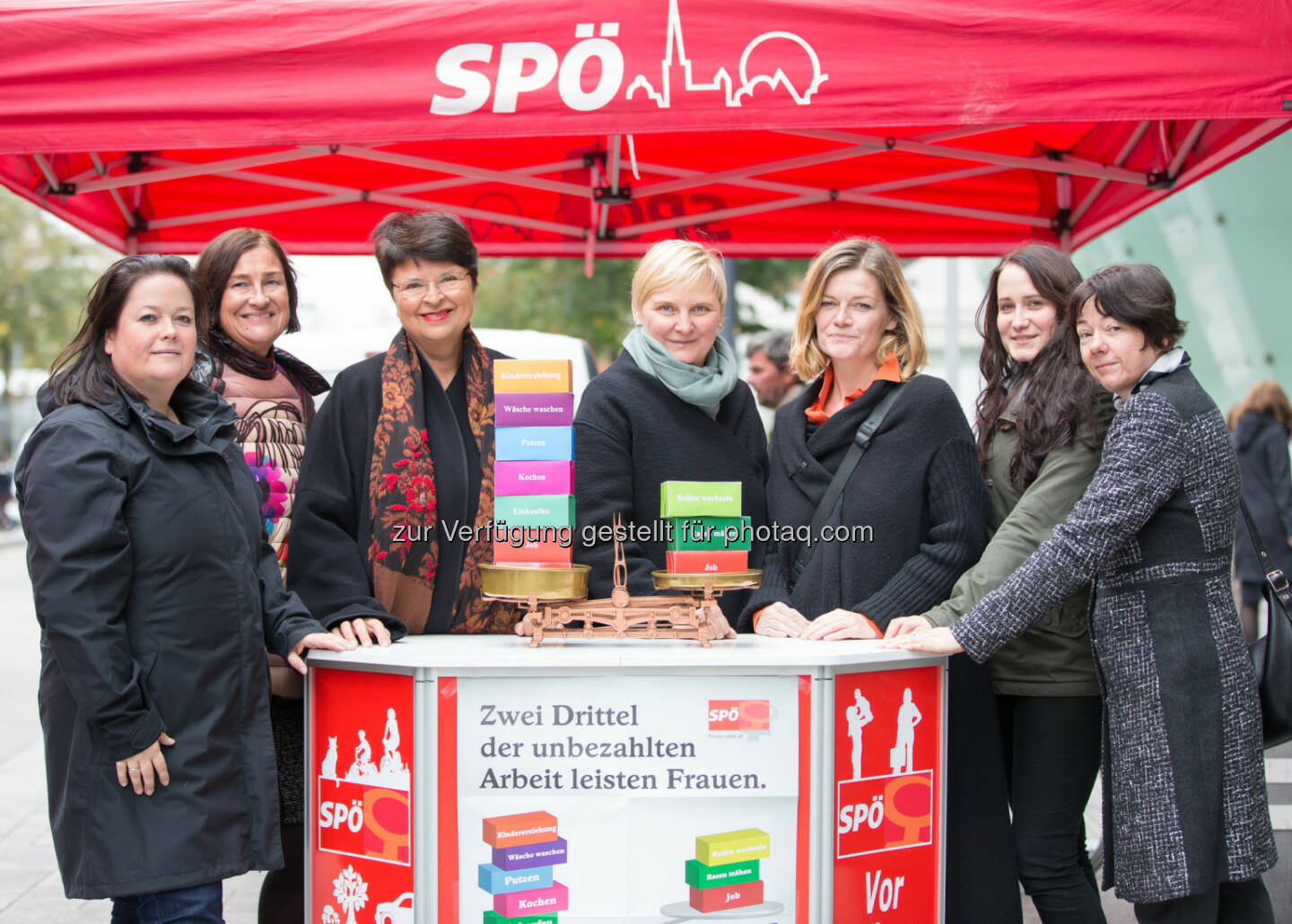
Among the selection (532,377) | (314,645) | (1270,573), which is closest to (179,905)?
(314,645)

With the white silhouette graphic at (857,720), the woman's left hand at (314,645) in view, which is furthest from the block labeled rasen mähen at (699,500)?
the woman's left hand at (314,645)

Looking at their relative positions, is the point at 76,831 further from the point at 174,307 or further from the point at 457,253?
the point at 457,253

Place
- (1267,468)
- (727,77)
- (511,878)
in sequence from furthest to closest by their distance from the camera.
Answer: (1267,468) → (727,77) → (511,878)

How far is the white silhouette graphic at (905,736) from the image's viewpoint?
269 centimetres

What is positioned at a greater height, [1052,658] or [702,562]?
[702,562]

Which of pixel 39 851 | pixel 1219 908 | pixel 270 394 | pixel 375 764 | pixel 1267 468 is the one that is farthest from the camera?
pixel 1267 468

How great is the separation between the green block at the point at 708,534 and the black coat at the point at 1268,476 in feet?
19.8

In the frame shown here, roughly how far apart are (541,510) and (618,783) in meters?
0.63

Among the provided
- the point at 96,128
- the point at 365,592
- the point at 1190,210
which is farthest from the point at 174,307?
the point at 1190,210

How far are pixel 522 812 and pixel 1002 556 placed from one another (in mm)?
1269

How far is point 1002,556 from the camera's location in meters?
2.77

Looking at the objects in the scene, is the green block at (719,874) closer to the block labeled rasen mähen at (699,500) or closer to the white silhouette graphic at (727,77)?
the block labeled rasen mähen at (699,500)

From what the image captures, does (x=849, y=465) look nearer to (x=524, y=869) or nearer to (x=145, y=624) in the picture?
(x=524, y=869)

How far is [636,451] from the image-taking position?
2936mm
